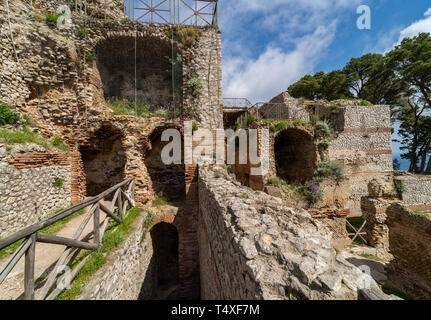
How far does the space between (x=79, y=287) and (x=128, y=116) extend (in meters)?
6.69

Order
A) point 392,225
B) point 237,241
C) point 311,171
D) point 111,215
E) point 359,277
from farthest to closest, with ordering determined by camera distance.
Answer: point 311,171 < point 392,225 < point 111,215 < point 237,241 < point 359,277

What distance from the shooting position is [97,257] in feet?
11.9

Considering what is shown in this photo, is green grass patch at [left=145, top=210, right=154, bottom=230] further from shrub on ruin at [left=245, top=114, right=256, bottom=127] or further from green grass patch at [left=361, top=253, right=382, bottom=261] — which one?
green grass patch at [left=361, top=253, right=382, bottom=261]

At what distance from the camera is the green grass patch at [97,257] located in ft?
9.12

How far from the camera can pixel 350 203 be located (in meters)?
13.1

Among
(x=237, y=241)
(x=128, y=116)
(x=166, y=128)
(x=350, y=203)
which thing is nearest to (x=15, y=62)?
(x=128, y=116)

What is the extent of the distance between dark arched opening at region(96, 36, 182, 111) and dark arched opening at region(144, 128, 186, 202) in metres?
2.58

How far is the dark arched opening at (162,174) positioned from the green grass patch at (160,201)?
456mm

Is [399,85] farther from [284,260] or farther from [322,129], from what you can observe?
[284,260]

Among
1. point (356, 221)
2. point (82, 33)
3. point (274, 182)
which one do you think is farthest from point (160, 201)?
point (356, 221)

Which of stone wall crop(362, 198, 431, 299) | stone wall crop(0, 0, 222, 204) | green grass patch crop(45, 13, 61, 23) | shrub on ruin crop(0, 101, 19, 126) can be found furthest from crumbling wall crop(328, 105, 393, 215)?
green grass patch crop(45, 13, 61, 23)

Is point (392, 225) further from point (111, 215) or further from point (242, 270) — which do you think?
point (111, 215)

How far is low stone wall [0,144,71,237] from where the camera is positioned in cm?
473

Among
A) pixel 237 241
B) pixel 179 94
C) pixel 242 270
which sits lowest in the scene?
pixel 242 270
